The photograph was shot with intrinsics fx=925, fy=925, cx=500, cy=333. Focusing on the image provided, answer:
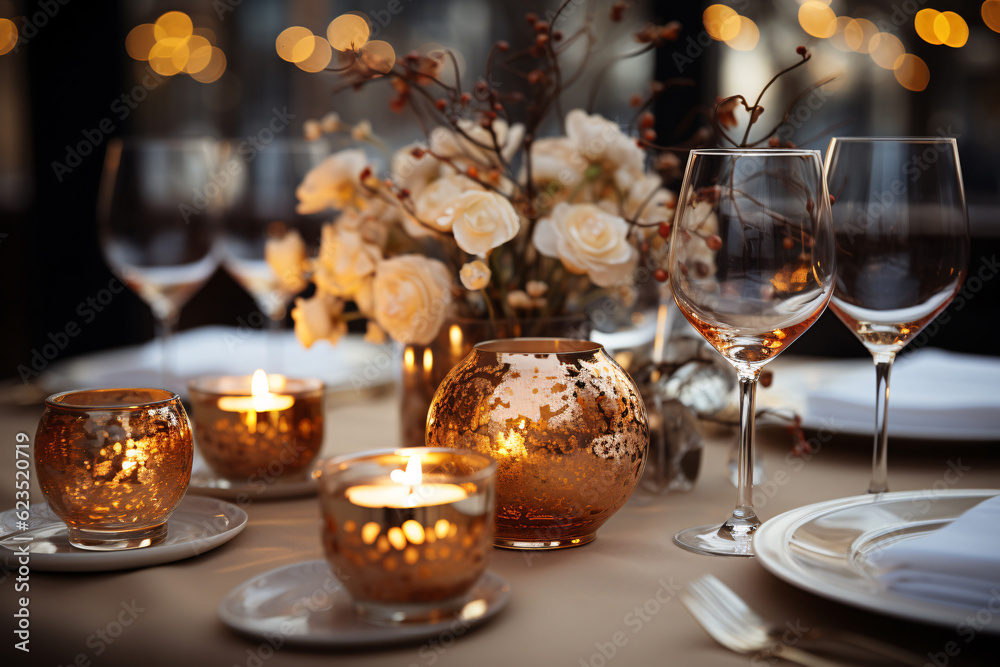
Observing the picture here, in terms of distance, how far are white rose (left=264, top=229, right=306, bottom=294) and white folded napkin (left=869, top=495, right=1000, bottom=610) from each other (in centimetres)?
85

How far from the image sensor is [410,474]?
54cm

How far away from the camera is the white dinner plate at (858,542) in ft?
1.66

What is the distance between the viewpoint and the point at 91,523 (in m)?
0.64

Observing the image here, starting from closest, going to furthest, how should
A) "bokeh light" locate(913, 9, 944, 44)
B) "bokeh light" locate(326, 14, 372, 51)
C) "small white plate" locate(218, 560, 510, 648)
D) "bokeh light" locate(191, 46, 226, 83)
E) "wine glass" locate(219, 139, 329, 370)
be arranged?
"small white plate" locate(218, 560, 510, 648) < "wine glass" locate(219, 139, 329, 370) < "bokeh light" locate(191, 46, 226, 83) < "bokeh light" locate(326, 14, 372, 51) < "bokeh light" locate(913, 9, 944, 44)

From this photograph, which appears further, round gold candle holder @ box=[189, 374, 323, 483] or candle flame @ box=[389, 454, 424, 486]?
round gold candle holder @ box=[189, 374, 323, 483]

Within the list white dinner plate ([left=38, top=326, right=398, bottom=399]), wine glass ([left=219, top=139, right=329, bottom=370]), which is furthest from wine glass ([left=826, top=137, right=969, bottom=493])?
wine glass ([left=219, top=139, right=329, bottom=370])

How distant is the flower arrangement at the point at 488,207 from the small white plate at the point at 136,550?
241 millimetres

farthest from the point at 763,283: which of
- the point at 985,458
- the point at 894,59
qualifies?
the point at 894,59

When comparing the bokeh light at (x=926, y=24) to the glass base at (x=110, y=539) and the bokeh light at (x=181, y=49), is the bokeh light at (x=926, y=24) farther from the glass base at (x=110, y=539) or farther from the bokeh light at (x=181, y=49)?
the glass base at (x=110, y=539)

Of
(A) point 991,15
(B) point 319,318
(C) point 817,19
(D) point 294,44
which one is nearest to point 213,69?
(D) point 294,44

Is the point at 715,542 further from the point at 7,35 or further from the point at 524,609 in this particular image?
the point at 7,35

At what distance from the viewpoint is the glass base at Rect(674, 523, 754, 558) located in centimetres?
67

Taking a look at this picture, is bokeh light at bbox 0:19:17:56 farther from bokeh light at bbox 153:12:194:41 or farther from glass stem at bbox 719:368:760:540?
glass stem at bbox 719:368:760:540

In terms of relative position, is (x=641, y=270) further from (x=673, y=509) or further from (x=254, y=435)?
(x=254, y=435)
